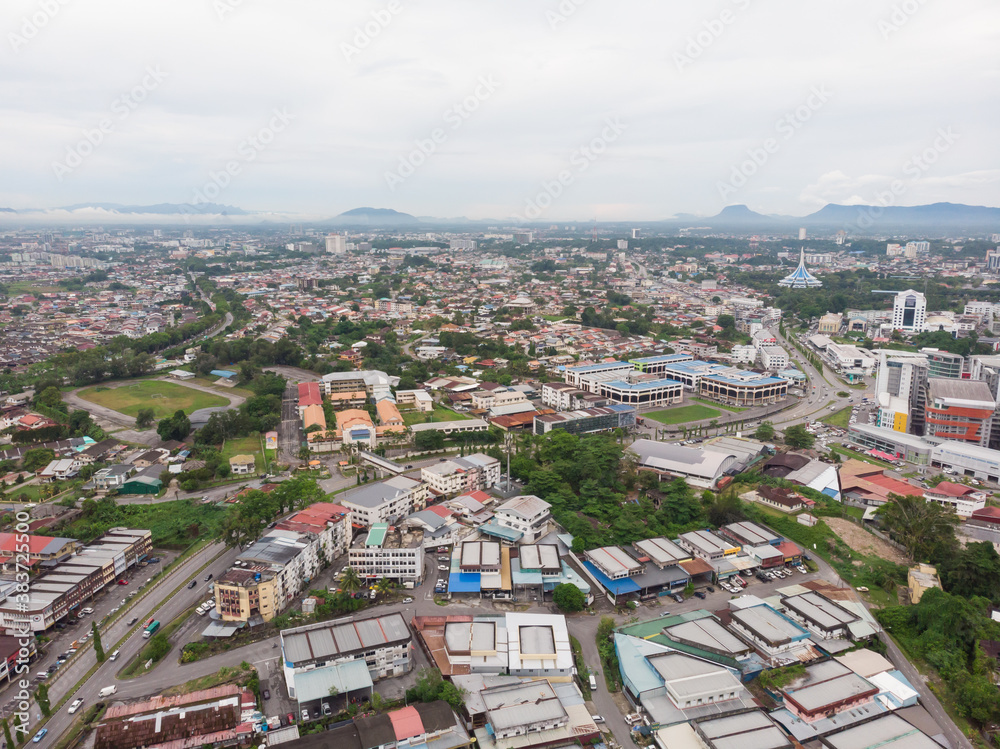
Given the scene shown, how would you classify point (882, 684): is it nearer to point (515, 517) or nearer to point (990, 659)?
point (990, 659)

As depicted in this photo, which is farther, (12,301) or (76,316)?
(12,301)

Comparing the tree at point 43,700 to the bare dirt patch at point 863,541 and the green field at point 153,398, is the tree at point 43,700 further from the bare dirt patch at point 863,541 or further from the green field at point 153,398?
the bare dirt patch at point 863,541

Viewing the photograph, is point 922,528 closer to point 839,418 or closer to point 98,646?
point 839,418

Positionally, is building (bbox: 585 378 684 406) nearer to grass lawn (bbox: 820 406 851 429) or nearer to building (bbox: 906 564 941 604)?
grass lawn (bbox: 820 406 851 429)

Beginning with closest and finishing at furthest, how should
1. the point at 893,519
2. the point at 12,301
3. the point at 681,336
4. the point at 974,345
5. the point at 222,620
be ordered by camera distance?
the point at 222,620
the point at 893,519
the point at 974,345
the point at 681,336
the point at 12,301

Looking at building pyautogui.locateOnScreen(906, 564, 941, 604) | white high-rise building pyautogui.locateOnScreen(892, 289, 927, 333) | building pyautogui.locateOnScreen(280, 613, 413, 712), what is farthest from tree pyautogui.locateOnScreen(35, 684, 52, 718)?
white high-rise building pyautogui.locateOnScreen(892, 289, 927, 333)

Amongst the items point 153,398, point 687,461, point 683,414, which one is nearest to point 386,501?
point 687,461

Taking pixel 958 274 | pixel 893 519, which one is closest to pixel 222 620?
pixel 893 519
